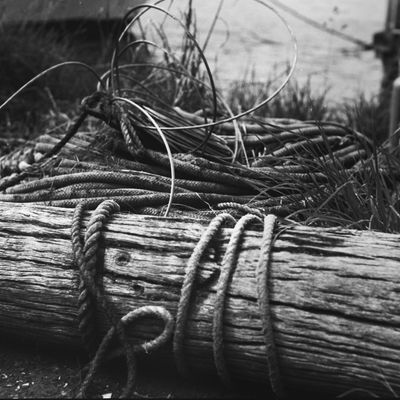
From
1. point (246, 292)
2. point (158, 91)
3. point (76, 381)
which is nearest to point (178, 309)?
point (246, 292)

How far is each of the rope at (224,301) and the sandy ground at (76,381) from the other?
0.05m

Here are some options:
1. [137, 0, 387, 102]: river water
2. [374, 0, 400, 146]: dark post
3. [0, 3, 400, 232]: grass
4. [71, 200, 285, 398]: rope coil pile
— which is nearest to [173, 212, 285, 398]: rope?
[71, 200, 285, 398]: rope coil pile

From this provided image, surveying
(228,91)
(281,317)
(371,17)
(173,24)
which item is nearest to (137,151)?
(281,317)

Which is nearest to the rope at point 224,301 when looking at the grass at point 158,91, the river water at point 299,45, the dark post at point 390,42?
the grass at point 158,91

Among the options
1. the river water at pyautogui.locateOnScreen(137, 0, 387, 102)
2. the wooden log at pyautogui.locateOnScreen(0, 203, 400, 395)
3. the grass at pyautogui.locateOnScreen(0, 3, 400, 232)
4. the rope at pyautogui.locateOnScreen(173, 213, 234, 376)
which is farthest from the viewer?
the river water at pyautogui.locateOnScreen(137, 0, 387, 102)

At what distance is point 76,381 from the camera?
2.18 metres

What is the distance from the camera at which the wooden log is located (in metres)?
1.97

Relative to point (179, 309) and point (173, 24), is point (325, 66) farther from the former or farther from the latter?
point (179, 309)

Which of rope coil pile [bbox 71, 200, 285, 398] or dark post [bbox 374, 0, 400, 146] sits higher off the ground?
dark post [bbox 374, 0, 400, 146]

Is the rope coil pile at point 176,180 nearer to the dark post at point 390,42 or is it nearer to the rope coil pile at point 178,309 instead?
the rope coil pile at point 178,309

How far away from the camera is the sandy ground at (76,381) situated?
213cm

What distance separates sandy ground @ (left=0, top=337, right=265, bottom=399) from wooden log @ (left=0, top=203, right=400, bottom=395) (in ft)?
0.20

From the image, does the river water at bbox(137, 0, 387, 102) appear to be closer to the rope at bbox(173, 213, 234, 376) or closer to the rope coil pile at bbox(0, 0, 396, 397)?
the rope coil pile at bbox(0, 0, 396, 397)

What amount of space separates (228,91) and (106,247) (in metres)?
3.10
